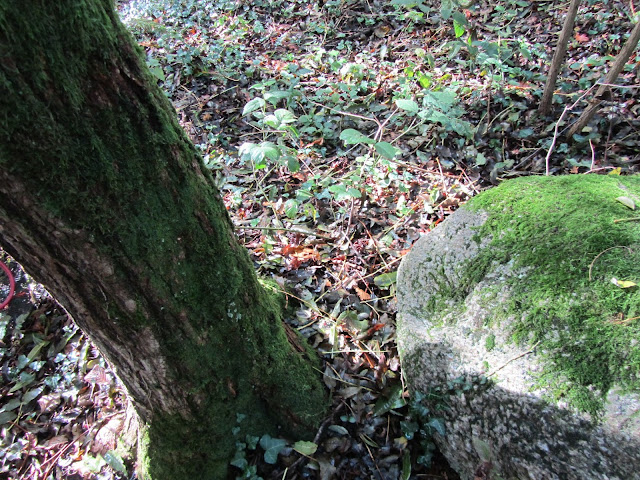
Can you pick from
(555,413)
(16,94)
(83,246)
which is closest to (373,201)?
(555,413)

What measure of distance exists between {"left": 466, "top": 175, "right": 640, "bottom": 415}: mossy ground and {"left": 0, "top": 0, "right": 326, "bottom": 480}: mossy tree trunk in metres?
1.21

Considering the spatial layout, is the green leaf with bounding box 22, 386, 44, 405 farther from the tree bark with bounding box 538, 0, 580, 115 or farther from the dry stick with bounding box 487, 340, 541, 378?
the tree bark with bounding box 538, 0, 580, 115

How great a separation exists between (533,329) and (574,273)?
1.05ft

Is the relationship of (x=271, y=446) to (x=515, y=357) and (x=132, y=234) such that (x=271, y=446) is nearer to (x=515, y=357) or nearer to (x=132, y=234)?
(x=515, y=357)

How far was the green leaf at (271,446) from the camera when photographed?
196 cm

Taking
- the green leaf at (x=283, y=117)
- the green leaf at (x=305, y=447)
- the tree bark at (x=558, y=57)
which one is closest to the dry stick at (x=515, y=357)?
the green leaf at (x=305, y=447)

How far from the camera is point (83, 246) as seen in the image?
1127 millimetres

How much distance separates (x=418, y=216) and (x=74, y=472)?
2821mm

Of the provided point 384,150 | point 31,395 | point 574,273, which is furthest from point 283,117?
point 31,395

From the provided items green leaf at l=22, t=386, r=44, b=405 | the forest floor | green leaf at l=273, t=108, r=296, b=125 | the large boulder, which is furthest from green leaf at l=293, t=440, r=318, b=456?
green leaf at l=273, t=108, r=296, b=125

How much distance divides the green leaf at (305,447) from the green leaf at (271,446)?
8 centimetres

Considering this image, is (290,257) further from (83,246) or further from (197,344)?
(83,246)

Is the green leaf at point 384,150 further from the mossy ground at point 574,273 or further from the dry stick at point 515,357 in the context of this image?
the dry stick at point 515,357

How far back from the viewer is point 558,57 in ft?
11.6
